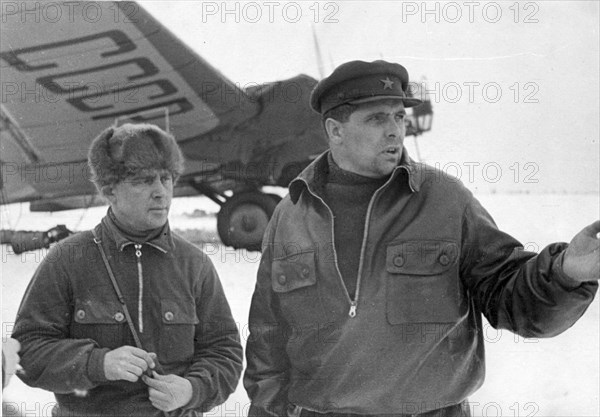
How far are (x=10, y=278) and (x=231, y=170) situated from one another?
0.57 metres

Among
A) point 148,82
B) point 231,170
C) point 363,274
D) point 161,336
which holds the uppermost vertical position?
point 148,82

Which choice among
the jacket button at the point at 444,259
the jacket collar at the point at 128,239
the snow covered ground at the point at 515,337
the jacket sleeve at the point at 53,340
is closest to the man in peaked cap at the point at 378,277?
the jacket button at the point at 444,259

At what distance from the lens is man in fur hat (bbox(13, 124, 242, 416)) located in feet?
4.60

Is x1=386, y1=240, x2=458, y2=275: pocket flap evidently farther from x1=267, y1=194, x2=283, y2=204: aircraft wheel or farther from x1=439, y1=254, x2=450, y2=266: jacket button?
x1=267, y1=194, x2=283, y2=204: aircraft wheel

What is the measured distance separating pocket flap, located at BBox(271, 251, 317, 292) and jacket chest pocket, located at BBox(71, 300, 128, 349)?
34 centimetres

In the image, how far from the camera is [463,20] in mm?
1512

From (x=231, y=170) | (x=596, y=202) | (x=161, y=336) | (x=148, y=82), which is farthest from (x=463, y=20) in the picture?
(x=161, y=336)

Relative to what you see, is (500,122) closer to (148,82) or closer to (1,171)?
(148,82)

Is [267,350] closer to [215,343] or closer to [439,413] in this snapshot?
[215,343]

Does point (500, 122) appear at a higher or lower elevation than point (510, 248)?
higher

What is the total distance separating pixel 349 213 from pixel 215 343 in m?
0.41

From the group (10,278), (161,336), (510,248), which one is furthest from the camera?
(10,278)

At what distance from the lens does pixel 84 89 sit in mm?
1521

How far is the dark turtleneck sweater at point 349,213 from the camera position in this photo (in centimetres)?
133
